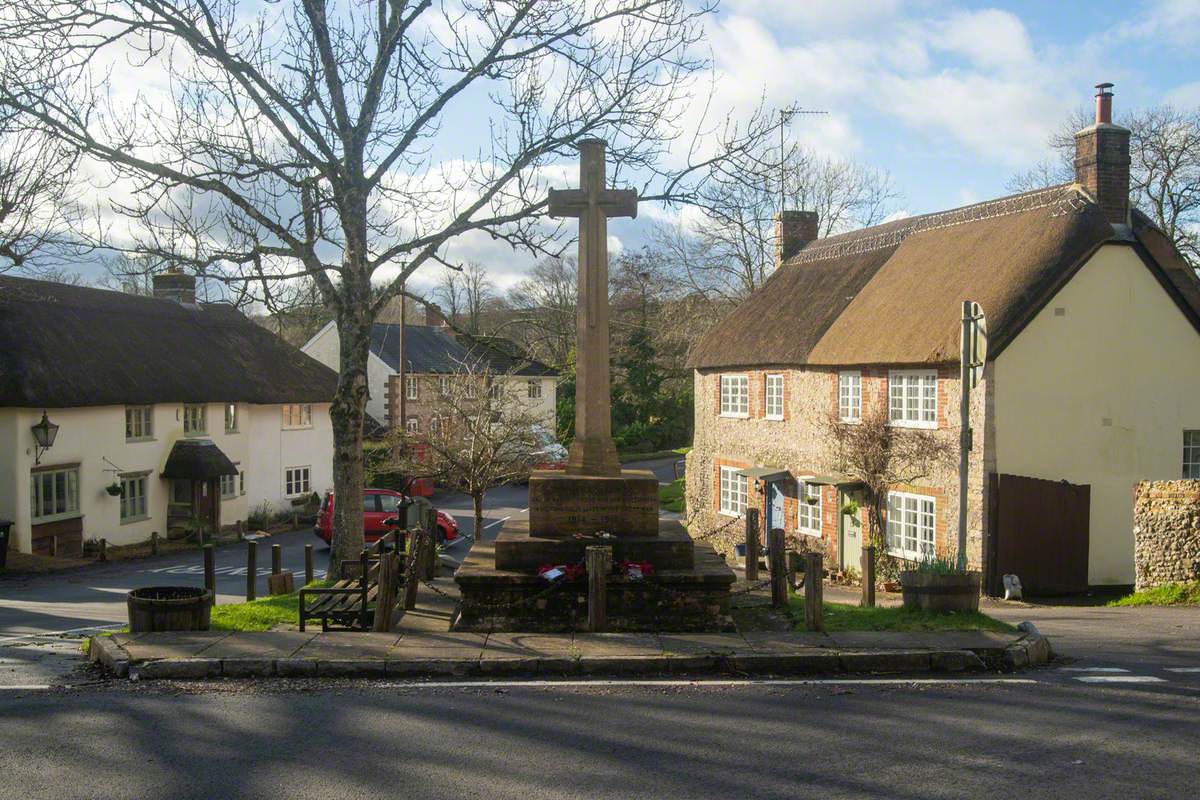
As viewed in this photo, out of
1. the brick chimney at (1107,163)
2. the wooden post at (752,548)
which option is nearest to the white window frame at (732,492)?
the brick chimney at (1107,163)

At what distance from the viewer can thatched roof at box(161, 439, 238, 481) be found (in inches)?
1292

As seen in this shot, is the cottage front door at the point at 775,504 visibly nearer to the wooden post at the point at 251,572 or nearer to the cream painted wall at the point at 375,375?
the wooden post at the point at 251,572

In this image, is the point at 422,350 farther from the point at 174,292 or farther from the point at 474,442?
the point at 474,442

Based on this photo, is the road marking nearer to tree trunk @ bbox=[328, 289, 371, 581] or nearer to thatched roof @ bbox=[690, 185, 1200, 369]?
tree trunk @ bbox=[328, 289, 371, 581]

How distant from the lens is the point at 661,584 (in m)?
11.1

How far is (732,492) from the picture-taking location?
30188 mm

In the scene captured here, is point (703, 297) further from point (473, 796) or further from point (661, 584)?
point (473, 796)

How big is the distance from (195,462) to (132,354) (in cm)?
394

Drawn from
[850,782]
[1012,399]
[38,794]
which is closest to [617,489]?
[850,782]

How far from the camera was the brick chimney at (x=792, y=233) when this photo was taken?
3306cm

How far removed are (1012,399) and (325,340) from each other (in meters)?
40.0

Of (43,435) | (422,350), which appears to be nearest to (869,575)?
(43,435)

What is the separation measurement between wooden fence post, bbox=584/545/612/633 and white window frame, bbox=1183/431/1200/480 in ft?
55.1

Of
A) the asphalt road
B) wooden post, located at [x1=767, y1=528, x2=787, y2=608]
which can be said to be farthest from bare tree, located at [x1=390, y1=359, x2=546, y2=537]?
the asphalt road
